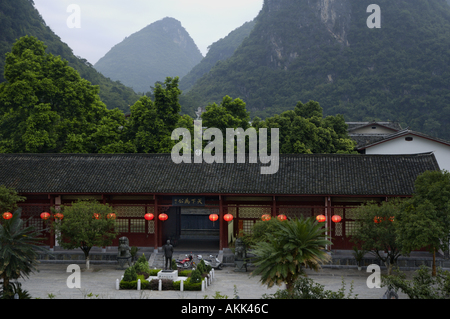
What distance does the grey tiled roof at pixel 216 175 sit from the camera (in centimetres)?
2123

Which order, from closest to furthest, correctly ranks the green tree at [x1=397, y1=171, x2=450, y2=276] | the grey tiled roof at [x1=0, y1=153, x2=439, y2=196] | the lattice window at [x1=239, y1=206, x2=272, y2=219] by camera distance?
1. the green tree at [x1=397, y1=171, x2=450, y2=276]
2. the grey tiled roof at [x1=0, y1=153, x2=439, y2=196]
3. the lattice window at [x1=239, y1=206, x2=272, y2=219]

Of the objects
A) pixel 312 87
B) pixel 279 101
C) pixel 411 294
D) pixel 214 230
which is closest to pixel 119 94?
pixel 279 101

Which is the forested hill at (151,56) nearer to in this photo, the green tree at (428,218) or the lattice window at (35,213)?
the lattice window at (35,213)

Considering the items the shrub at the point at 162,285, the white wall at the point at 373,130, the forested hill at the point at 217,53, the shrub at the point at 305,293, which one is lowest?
the shrub at the point at 162,285

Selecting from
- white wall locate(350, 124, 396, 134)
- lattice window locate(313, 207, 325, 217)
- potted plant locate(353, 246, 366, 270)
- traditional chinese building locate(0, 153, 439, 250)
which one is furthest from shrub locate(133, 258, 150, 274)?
white wall locate(350, 124, 396, 134)

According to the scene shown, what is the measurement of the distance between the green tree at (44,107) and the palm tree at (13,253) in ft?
54.3

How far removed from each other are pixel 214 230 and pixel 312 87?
186ft

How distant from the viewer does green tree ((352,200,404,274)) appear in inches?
717

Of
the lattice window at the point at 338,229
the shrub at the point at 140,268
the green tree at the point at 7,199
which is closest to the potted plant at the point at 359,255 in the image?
the lattice window at the point at 338,229

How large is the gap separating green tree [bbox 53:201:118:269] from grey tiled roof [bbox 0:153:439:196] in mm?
1550

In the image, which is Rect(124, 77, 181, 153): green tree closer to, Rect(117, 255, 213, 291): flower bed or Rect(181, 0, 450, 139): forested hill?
Rect(117, 255, 213, 291): flower bed

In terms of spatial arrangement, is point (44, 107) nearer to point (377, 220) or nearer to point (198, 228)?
point (198, 228)

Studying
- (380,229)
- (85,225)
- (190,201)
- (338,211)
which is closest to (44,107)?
(85,225)

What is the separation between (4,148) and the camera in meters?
29.9
